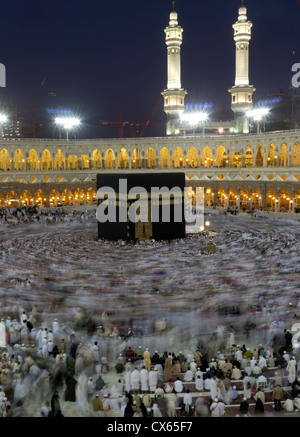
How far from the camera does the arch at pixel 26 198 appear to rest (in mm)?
44125

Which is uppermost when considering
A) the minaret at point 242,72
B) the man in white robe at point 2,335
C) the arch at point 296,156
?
the minaret at point 242,72

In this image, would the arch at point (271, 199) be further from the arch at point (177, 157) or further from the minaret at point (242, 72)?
the minaret at point (242, 72)

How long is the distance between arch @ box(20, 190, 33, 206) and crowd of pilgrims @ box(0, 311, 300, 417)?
34419mm

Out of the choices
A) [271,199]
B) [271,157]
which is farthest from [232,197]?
[271,157]

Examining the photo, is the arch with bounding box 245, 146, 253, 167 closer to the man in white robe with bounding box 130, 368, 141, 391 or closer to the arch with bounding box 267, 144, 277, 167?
the arch with bounding box 267, 144, 277, 167

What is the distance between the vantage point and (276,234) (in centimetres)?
2575

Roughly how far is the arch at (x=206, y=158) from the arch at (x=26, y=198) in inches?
755

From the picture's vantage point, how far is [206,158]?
5150 cm

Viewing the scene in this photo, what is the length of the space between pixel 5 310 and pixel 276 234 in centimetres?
1708

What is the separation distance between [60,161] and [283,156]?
81.4 feet

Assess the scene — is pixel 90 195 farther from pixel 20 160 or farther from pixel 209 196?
pixel 209 196

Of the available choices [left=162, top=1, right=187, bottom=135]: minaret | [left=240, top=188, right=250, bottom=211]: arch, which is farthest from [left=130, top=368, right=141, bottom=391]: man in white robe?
[left=162, top=1, right=187, bottom=135]: minaret

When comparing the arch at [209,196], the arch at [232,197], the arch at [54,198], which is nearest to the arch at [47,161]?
the arch at [54,198]

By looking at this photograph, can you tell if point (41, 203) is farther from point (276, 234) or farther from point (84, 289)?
point (84, 289)
